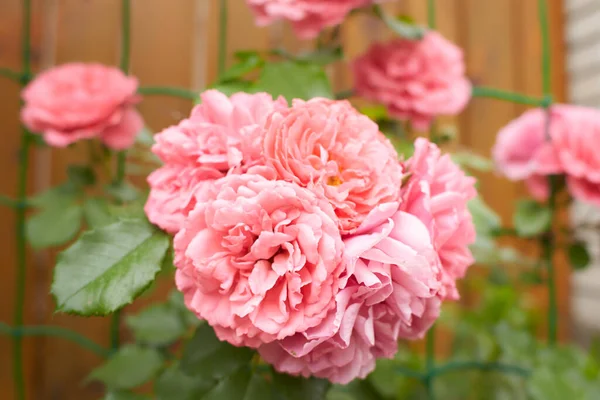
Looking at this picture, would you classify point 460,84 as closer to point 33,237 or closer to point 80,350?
point 33,237

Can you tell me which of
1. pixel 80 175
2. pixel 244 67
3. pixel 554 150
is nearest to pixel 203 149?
pixel 244 67

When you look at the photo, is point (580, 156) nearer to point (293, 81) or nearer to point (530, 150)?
point (530, 150)

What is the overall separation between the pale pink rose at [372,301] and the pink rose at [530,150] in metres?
0.44

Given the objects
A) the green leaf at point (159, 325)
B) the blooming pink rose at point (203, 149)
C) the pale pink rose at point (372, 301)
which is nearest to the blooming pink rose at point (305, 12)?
the blooming pink rose at point (203, 149)

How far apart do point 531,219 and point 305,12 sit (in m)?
0.44

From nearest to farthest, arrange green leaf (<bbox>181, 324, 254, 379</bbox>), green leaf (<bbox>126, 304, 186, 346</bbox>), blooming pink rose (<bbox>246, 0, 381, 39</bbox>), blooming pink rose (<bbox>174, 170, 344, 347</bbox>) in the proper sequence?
blooming pink rose (<bbox>174, 170, 344, 347</bbox>), green leaf (<bbox>181, 324, 254, 379</bbox>), blooming pink rose (<bbox>246, 0, 381, 39</bbox>), green leaf (<bbox>126, 304, 186, 346</bbox>)

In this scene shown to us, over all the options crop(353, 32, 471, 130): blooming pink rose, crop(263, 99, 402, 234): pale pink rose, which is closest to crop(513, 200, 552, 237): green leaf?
crop(353, 32, 471, 130): blooming pink rose

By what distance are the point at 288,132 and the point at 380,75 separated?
12.9 inches

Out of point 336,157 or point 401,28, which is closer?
point 336,157

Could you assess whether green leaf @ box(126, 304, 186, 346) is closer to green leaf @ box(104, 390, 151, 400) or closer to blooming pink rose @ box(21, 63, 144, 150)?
green leaf @ box(104, 390, 151, 400)

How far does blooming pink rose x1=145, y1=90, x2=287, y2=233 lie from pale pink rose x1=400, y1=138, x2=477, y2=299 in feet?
0.39

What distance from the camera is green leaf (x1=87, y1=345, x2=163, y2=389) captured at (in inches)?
23.4

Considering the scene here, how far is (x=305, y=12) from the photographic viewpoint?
1.75 ft

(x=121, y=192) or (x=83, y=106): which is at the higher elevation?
(x=83, y=106)
